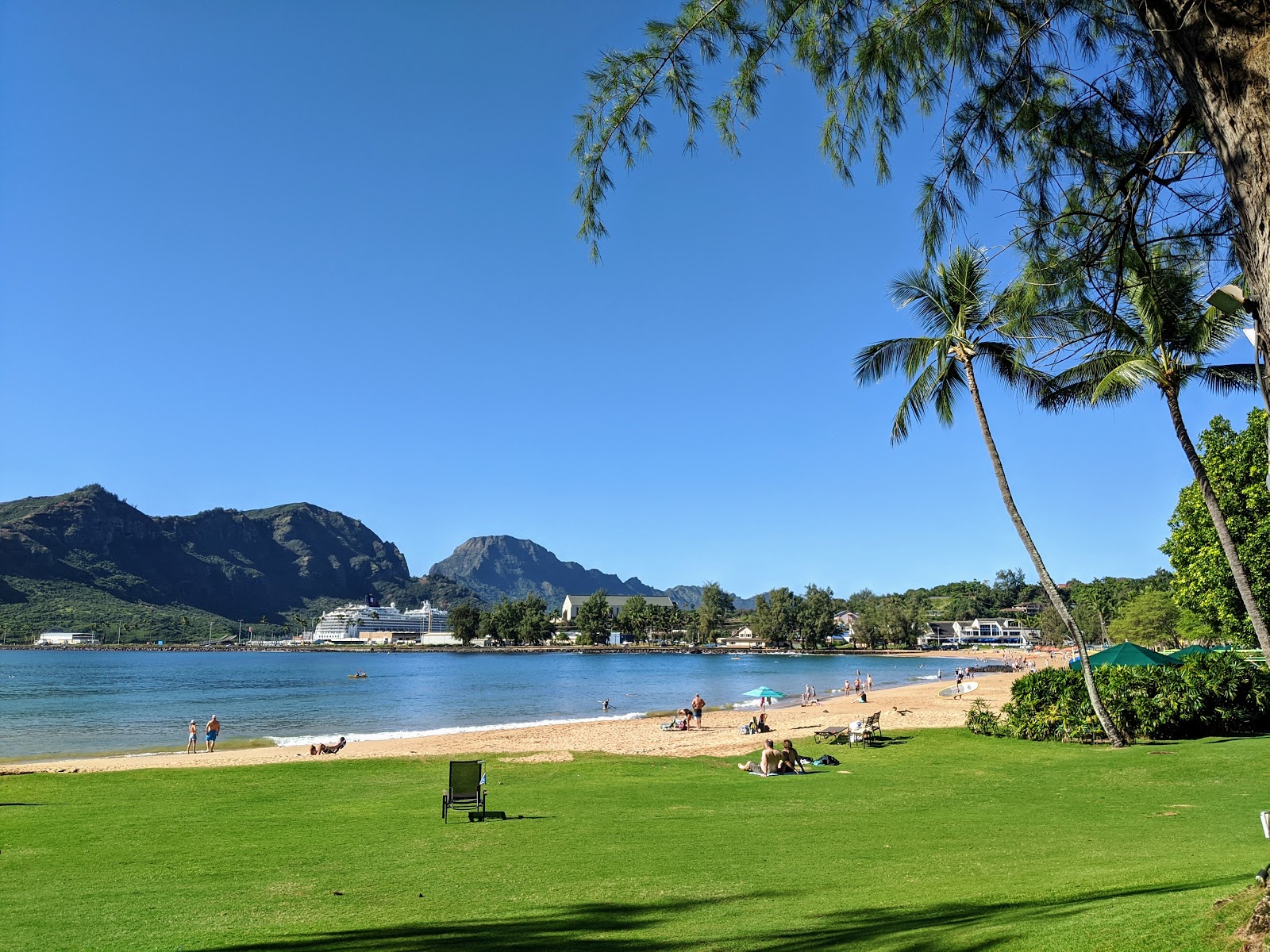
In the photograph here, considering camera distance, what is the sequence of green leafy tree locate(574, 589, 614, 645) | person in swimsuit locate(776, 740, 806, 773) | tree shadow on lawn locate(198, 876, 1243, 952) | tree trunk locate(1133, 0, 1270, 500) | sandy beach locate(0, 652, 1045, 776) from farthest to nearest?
green leafy tree locate(574, 589, 614, 645) → sandy beach locate(0, 652, 1045, 776) → person in swimsuit locate(776, 740, 806, 773) → tree shadow on lawn locate(198, 876, 1243, 952) → tree trunk locate(1133, 0, 1270, 500)

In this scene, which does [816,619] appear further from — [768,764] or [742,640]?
[768,764]

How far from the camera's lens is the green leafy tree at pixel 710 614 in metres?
166

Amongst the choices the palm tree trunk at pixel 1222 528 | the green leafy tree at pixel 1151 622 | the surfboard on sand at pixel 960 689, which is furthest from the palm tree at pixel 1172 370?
the green leafy tree at pixel 1151 622

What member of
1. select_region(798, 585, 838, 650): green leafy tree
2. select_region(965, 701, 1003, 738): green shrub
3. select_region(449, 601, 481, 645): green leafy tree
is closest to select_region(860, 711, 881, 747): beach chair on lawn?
select_region(965, 701, 1003, 738): green shrub

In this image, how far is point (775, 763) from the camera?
14.8m

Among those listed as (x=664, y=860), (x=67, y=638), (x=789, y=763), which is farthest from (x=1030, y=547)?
(x=67, y=638)

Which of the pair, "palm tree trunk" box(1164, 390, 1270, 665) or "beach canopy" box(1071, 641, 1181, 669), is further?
"beach canopy" box(1071, 641, 1181, 669)

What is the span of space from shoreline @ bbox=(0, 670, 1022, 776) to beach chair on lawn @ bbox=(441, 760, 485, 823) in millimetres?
8621

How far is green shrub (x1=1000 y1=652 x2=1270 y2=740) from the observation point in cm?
1647

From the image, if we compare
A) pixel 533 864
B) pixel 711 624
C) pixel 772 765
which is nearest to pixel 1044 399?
pixel 772 765

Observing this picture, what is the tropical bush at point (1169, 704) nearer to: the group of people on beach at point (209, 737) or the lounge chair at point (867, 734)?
the lounge chair at point (867, 734)

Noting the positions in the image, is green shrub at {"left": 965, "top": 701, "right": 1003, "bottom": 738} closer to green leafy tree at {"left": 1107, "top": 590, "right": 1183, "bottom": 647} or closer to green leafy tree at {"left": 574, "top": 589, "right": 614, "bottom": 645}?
green leafy tree at {"left": 1107, "top": 590, "right": 1183, "bottom": 647}

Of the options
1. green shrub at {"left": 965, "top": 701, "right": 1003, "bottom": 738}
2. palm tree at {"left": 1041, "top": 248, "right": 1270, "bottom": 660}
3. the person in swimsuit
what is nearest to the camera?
palm tree at {"left": 1041, "top": 248, "right": 1270, "bottom": 660}

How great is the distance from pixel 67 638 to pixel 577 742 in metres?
196
